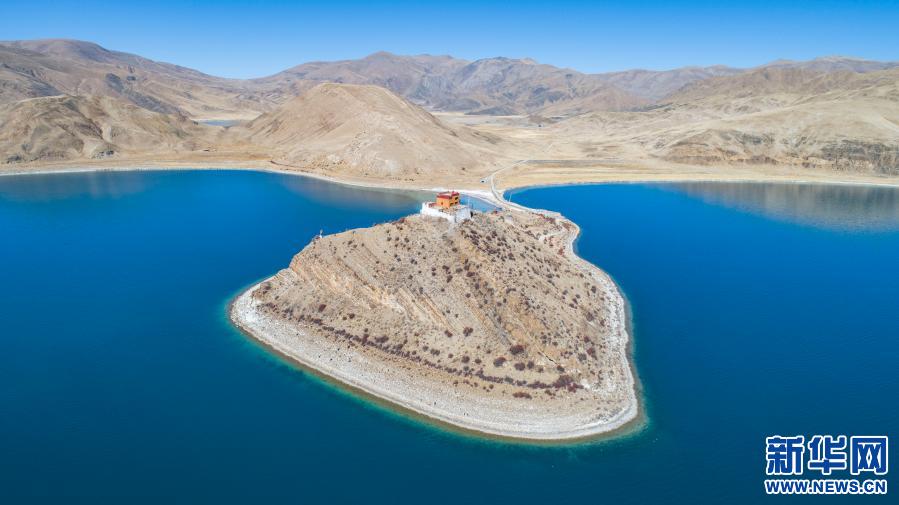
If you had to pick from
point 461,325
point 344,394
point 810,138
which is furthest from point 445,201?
point 810,138

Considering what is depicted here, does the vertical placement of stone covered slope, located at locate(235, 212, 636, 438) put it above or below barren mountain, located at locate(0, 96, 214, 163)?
below

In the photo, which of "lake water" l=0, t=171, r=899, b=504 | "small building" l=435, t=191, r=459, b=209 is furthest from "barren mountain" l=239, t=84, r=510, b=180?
"small building" l=435, t=191, r=459, b=209

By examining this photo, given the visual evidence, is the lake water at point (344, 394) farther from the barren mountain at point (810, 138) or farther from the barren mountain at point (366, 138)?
the barren mountain at point (810, 138)

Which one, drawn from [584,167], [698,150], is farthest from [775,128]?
[584,167]

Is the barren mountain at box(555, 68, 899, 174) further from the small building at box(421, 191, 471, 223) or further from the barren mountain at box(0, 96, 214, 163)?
the barren mountain at box(0, 96, 214, 163)

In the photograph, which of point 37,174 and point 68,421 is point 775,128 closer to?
point 68,421
